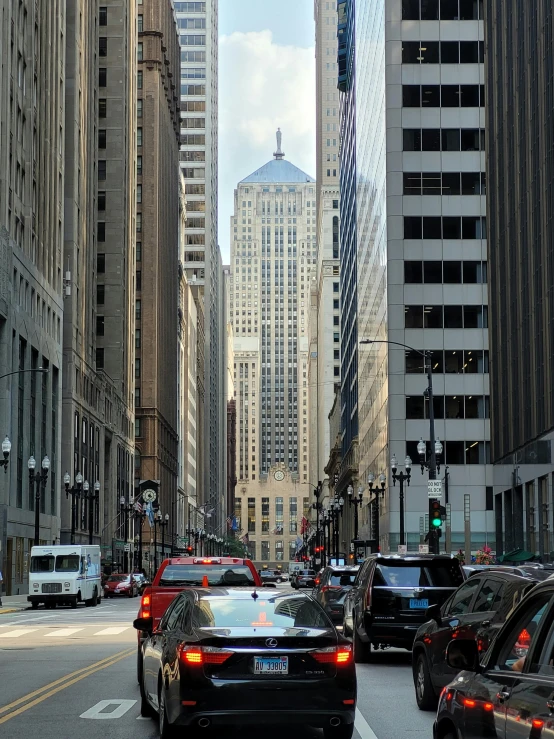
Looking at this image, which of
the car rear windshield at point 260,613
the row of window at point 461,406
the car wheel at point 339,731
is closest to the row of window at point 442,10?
the row of window at point 461,406

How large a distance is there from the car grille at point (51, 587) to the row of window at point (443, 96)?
41940 mm

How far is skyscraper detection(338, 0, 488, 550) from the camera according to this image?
75.3m

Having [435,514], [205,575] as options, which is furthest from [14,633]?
[205,575]

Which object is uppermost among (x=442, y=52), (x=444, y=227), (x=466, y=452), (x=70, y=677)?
(x=442, y=52)

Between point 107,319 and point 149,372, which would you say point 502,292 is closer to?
point 107,319

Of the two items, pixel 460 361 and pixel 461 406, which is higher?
pixel 460 361

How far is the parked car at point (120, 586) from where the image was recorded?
7062cm

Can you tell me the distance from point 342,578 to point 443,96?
178 ft

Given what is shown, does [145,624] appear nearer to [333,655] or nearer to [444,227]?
[333,655]

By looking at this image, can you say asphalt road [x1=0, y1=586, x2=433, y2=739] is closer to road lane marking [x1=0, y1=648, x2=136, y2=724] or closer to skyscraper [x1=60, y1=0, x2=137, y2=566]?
road lane marking [x1=0, y1=648, x2=136, y2=724]

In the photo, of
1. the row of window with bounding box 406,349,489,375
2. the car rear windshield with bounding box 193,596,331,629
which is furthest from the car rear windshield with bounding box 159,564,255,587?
the row of window with bounding box 406,349,489,375

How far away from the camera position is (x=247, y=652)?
10.4m

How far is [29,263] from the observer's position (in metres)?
74.7

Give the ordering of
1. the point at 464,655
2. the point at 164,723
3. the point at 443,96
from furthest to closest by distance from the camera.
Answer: the point at 443,96 < the point at 164,723 < the point at 464,655
